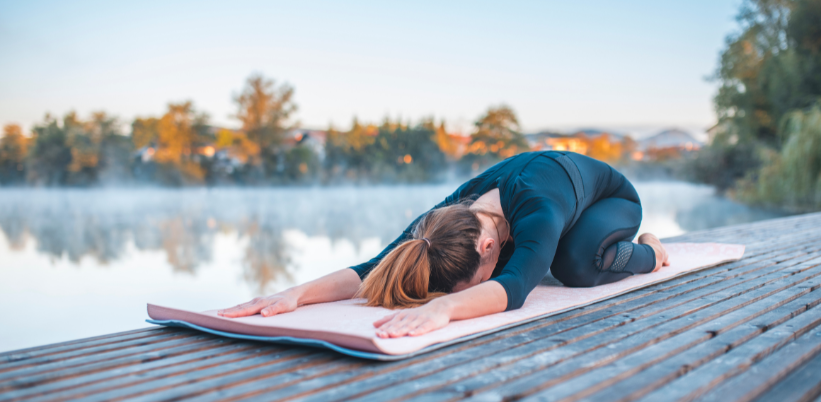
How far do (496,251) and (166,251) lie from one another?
27.6 ft

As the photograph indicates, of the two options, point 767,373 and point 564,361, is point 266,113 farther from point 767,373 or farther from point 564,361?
point 767,373

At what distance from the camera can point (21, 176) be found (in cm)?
1912

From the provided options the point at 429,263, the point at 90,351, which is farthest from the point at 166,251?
the point at 429,263

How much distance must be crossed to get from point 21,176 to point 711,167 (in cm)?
2423

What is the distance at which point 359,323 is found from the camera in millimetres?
1321

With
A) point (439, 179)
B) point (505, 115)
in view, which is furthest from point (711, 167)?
point (439, 179)

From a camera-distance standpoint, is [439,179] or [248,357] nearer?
[248,357]

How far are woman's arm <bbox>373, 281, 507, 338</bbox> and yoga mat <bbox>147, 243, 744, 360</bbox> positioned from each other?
0.02 metres

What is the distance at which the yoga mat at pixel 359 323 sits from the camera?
3.66ft

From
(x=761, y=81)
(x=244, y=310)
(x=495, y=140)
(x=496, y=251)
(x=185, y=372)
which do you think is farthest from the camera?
(x=495, y=140)

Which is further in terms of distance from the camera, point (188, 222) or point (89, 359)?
point (188, 222)

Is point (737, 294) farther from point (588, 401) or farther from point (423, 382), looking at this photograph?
point (423, 382)

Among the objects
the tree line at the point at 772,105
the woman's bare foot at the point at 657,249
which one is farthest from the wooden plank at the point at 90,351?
the tree line at the point at 772,105

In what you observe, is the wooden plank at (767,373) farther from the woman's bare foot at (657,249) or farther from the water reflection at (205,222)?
the water reflection at (205,222)
